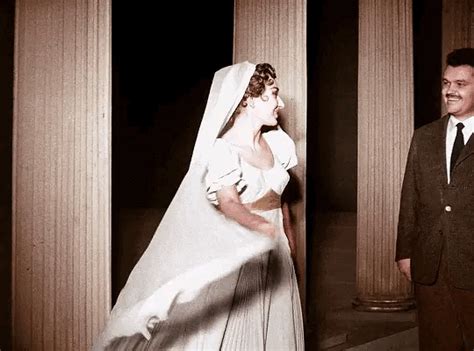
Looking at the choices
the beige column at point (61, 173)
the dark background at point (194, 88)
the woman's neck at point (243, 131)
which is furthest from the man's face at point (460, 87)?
the dark background at point (194, 88)

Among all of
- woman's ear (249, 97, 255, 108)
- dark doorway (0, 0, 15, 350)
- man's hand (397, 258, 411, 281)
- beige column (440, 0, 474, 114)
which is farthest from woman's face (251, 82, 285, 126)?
beige column (440, 0, 474, 114)

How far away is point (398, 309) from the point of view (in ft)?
14.3

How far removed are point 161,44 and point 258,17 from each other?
4471mm

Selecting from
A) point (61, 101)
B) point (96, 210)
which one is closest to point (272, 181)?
point (96, 210)

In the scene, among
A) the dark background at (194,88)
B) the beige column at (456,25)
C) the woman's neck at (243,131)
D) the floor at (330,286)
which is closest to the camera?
the woman's neck at (243,131)

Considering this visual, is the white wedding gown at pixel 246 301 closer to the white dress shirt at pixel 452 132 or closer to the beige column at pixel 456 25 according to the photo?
the white dress shirt at pixel 452 132

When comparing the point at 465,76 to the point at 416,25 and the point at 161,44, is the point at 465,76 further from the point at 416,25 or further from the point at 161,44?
the point at 161,44

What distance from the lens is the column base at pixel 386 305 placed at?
4.34 metres

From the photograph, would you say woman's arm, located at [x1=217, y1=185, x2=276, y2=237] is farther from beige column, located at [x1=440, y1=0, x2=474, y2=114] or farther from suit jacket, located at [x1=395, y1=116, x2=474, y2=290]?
Result: beige column, located at [x1=440, y1=0, x2=474, y2=114]

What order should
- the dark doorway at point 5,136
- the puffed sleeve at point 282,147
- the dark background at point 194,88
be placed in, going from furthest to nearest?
the dark background at point 194,88 < the dark doorway at point 5,136 < the puffed sleeve at point 282,147

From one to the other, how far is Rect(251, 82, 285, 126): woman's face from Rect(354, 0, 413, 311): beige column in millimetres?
1842

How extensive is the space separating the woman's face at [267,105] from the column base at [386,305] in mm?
2154

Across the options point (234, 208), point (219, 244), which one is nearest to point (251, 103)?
point (234, 208)

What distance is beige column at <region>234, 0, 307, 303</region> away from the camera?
301 centimetres
